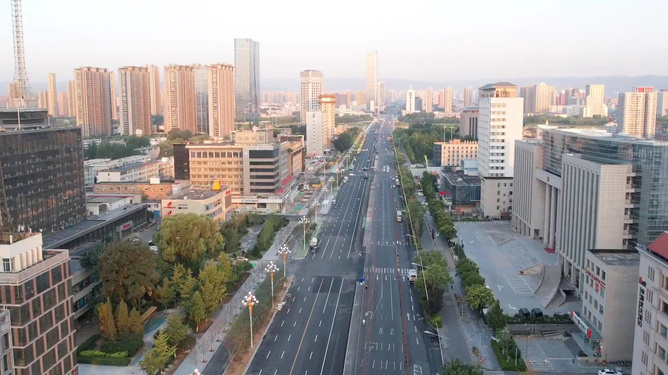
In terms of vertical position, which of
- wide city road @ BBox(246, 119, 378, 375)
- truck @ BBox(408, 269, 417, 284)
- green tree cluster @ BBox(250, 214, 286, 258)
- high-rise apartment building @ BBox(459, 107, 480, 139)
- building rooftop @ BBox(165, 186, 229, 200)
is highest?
high-rise apartment building @ BBox(459, 107, 480, 139)

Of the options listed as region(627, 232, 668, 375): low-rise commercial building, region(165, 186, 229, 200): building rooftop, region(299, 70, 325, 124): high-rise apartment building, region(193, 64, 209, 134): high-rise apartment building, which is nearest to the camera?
region(627, 232, 668, 375): low-rise commercial building

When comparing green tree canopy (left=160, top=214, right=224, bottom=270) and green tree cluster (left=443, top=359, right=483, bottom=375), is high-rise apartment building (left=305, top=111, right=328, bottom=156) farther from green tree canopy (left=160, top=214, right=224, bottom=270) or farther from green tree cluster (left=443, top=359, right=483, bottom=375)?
green tree cluster (left=443, top=359, right=483, bottom=375)

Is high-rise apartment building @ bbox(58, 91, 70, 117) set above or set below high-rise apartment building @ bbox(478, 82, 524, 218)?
above

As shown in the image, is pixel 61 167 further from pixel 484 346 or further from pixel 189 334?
pixel 484 346

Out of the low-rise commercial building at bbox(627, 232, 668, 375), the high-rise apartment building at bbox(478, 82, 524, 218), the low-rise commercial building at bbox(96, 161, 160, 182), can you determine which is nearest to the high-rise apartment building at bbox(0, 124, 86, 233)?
the low-rise commercial building at bbox(96, 161, 160, 182)

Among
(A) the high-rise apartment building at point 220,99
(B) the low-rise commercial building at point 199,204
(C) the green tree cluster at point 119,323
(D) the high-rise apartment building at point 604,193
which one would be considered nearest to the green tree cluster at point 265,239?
(B) the low-rise commercial building at point 199,204

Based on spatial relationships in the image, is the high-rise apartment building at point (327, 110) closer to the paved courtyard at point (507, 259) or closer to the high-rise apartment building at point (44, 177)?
the paved courtyard at point (507, 259)

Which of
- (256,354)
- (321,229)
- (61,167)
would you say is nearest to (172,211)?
(61,167)
